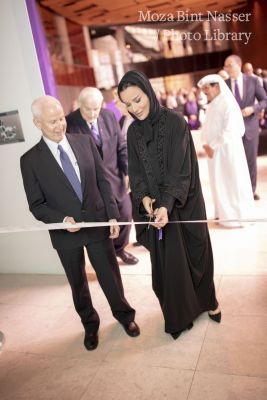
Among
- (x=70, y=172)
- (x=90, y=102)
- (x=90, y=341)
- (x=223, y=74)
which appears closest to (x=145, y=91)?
(x=70, y=172)

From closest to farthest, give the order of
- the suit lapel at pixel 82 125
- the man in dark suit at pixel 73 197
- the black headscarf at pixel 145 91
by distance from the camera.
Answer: the black headscarf at pixel 145 91 < the man in dark suit at pixel 73 197 < the suit lapel at pixel 82 125

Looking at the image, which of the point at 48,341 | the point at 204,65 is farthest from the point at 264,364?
the point at 204,65

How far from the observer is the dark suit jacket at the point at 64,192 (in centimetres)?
219

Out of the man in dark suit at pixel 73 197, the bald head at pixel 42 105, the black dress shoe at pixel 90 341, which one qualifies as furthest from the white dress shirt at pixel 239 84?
the black dress shoe at pixel 90 341

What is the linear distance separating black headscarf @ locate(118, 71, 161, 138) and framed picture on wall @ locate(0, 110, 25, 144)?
66.0 inches

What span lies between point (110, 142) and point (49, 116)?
125 centimetres

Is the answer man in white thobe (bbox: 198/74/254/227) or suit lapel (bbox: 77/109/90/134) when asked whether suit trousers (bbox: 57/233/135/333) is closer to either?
suit lapel (bbox: 77/109/90/134)

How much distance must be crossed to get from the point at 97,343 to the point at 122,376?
0.40 meters

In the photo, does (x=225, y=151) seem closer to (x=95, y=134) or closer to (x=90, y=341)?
(x=95, y=134)

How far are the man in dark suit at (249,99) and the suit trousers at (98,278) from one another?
8.85ft

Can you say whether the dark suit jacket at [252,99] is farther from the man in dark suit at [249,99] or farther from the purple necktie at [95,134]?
the purple necktie at [95,134]

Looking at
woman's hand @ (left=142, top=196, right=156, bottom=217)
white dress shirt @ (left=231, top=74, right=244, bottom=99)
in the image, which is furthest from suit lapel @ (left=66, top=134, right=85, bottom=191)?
white dress shirt @ (left=231, top=74, right=244, bottom=99)

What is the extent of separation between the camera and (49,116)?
6.79ft

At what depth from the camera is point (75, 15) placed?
484cm
